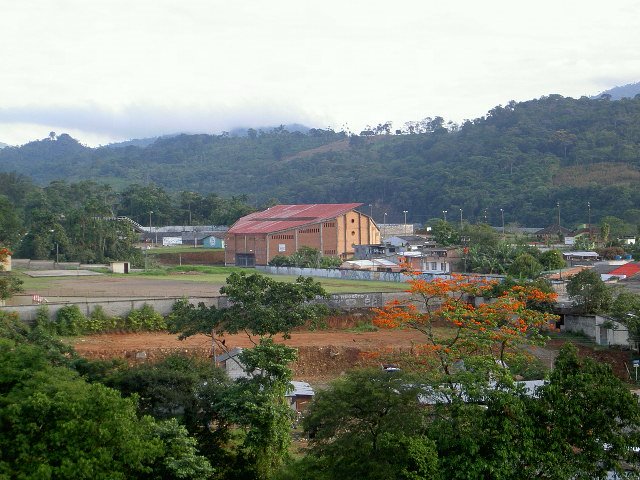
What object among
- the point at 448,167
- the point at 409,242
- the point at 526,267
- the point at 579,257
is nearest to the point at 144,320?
the point at 526,267

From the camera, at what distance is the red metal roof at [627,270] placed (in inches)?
1439

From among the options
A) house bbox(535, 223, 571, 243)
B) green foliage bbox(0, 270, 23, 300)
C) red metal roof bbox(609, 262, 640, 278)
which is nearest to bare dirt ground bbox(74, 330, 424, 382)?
green foliage bbox(0, 270, 23, 300)

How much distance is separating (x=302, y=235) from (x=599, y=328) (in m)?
28.1

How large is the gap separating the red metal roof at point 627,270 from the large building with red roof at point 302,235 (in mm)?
19913

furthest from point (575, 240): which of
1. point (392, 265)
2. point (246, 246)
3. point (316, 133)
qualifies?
point (316, 133)

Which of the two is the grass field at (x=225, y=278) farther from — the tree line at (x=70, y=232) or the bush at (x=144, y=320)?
the bush at (x=144, y=320)

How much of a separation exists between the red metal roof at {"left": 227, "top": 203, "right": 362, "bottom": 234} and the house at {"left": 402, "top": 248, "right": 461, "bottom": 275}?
24.4 feet

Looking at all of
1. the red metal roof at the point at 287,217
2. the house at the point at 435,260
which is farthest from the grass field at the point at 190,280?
the house at the point at 435,260

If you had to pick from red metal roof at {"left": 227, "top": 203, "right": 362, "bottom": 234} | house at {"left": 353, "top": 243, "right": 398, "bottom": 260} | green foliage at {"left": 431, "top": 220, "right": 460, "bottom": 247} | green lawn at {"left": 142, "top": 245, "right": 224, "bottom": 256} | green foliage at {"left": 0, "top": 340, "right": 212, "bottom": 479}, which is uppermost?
red metal roof at {"left": 227, "top": 203, "right": 362, "bottom": 234}

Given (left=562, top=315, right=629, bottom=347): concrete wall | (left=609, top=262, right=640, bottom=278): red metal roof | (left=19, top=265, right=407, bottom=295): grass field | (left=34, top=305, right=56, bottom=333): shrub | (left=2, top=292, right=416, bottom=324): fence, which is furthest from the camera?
(left=19, top=265, right=407, bottom=295): grass field

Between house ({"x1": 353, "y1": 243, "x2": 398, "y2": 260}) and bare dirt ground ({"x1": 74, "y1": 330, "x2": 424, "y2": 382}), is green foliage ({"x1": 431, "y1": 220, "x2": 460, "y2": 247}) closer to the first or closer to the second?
house ({"x1": 353, "y1": 243, "x2": 398, "y2": 260})

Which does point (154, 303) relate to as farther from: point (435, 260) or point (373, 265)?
point (435, 260)

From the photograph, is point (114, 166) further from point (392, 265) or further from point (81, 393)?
point (81, 393)

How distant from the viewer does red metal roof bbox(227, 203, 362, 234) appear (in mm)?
52844
